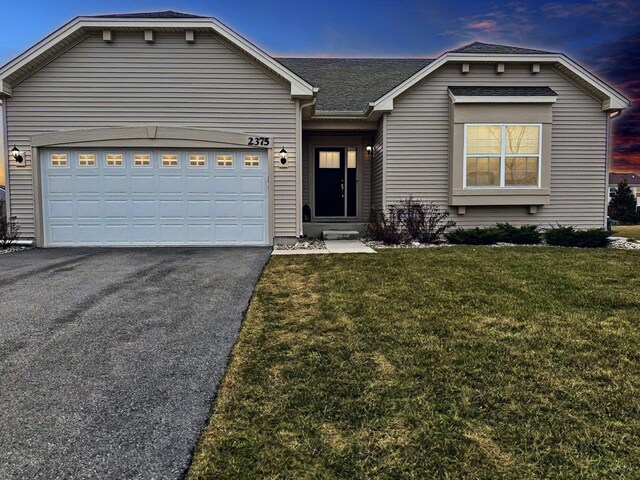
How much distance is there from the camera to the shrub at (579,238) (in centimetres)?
948

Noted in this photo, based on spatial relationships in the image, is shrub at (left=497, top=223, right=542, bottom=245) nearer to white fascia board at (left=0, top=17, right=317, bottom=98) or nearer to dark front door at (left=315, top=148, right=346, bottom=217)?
dark front door at (left=315, top=148, right=346, bottom=217)

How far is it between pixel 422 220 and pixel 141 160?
694 centimetres

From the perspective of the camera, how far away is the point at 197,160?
970 centimetres

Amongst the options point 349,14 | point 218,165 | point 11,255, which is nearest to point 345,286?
point 218,165

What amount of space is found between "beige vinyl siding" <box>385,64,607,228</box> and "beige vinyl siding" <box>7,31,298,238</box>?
10.1 feet

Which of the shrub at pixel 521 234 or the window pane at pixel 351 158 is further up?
the window pane at pixel 351 158

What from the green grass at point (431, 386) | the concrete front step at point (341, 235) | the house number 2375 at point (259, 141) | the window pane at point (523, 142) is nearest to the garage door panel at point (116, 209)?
the house number 2375 at point (259, 141)

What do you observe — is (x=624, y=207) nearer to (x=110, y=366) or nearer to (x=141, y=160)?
(x=141, y=160)

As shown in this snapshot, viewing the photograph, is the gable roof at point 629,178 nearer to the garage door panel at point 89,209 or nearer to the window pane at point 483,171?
the window pane at point 483,171

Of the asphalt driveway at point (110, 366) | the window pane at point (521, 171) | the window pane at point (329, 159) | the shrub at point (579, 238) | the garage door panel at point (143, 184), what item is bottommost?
the asphalt driveway at point (110, 366)

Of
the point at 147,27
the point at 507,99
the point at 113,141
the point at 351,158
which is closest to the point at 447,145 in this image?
the point at 507,99

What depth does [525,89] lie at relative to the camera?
10.3 metres

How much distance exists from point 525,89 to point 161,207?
9440 mm

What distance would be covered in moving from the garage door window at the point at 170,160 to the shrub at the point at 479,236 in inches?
272
